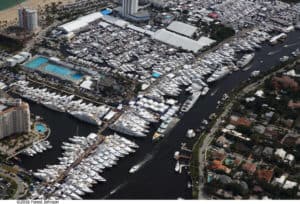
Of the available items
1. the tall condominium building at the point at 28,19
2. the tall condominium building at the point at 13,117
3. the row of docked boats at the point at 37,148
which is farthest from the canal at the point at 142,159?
the tall condominium building at the point at 28,19

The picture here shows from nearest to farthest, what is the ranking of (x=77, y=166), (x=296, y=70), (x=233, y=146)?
(x=77, y=166)
(x=233, y=146)
(x=296, y=70)

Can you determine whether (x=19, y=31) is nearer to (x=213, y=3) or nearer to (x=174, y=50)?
(x=174, y=50)

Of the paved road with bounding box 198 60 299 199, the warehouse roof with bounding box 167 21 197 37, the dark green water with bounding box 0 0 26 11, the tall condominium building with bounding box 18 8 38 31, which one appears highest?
the tall condominium building with bounding box 18 8 38 31

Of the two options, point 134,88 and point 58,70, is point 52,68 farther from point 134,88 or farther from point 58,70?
point 134,88

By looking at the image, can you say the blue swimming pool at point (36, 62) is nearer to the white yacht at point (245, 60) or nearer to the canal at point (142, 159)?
the canal at point (142, 159)

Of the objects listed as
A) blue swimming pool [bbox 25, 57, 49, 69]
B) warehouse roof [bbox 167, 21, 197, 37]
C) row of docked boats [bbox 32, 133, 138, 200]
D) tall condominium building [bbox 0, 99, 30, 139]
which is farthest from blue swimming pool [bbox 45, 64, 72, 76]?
warehouse roof [bbox 167, 21, 197, 37]

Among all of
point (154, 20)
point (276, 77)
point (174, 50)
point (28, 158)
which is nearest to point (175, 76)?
point (174, 50)

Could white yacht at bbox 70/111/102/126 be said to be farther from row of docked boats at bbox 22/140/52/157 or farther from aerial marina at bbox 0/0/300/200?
row of docked boats at bbox 22/140/52/157

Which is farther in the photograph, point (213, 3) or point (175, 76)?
point (213, 3)
